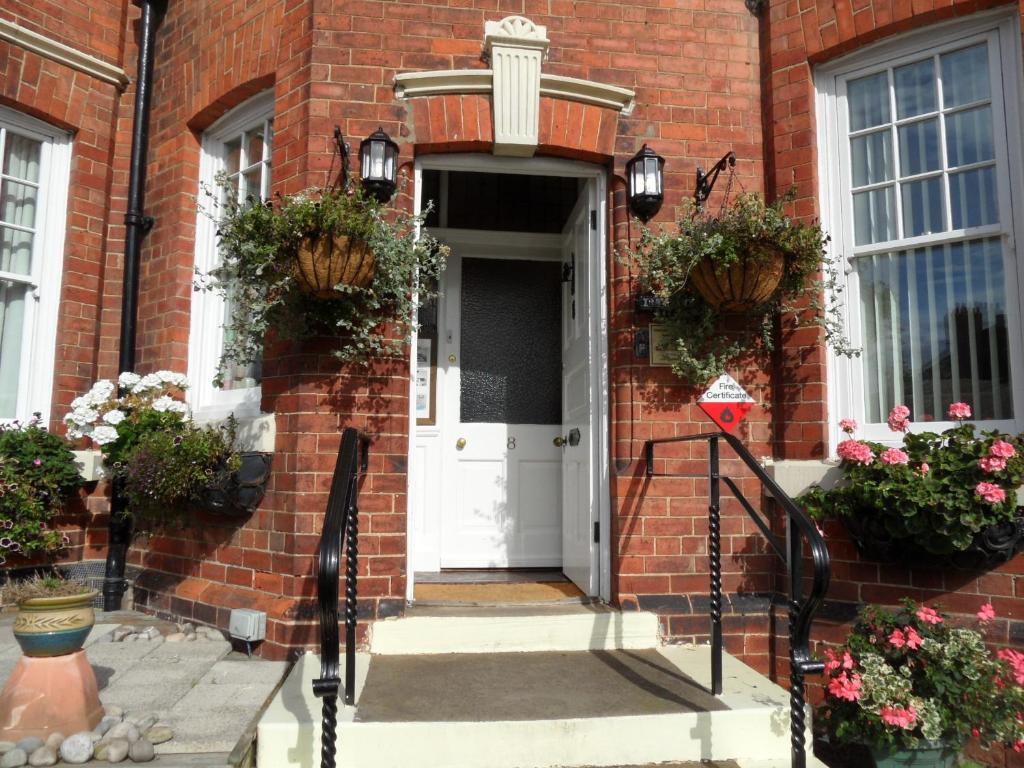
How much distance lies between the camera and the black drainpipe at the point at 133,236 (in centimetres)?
446

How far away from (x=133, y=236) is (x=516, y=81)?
107 inches

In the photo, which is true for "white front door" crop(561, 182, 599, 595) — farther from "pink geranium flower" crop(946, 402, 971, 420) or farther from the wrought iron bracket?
"pink geranium flower" crop(946, 402, 971, 420)

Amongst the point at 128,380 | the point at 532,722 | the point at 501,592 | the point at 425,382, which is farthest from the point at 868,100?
the point at 128,380

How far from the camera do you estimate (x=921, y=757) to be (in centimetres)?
309

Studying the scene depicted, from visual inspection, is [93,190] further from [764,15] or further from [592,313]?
[764,15]

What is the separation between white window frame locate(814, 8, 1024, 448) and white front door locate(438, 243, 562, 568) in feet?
6.22

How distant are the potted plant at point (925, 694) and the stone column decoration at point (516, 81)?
9.91 feet

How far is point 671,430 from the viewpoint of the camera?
3.94 m

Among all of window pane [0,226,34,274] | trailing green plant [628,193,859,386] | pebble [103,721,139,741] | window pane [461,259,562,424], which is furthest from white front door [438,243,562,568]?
window pane [0,226,34,274]

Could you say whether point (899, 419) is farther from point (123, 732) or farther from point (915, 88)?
point (123, 732)

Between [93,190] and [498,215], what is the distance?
272cm

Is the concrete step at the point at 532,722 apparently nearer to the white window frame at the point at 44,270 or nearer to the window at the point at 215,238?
the window at the point at 215,238

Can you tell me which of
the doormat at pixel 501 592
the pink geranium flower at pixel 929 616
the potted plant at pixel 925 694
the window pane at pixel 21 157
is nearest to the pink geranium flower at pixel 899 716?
the potted plant at pixel 925 694

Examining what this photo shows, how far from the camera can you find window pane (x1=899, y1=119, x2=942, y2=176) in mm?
3809
